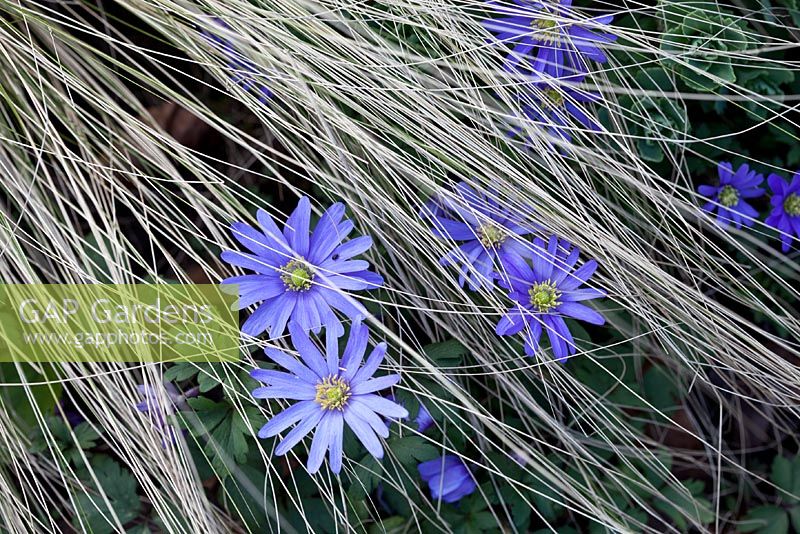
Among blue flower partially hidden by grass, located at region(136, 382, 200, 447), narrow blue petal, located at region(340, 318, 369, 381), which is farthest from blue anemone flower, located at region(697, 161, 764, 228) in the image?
blue flower partially hidden by grass, located at region(136, 382, 200, 447)

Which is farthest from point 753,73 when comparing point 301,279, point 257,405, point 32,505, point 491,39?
point 32,505

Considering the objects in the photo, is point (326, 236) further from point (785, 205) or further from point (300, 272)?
point (785, 205)

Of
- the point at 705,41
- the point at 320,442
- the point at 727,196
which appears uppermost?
the point at 705,41

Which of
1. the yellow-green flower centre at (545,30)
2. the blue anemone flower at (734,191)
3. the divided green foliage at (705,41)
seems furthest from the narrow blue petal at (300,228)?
the blue anemone flower at (734,191)

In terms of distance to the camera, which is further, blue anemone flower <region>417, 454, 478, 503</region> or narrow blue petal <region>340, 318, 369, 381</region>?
blue anemone flower <region>417, 454, 478, 503</region>

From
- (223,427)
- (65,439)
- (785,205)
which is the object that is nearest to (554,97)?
(785,205)

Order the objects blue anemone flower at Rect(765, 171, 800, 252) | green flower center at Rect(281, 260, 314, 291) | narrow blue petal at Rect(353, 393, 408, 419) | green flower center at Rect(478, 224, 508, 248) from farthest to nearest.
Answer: blue anemone flower at Rect(765, 171, 800, 252) < green flower center at Rect(478, 224, 508, 248) < green flower center at Rect(281, 260, 314, 291) < narrow blue petal at Rect(353, 393, 408, 419)

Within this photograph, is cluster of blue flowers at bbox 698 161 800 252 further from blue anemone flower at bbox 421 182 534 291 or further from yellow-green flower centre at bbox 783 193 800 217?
blue anemone flower at bbox 421 182 534 291
